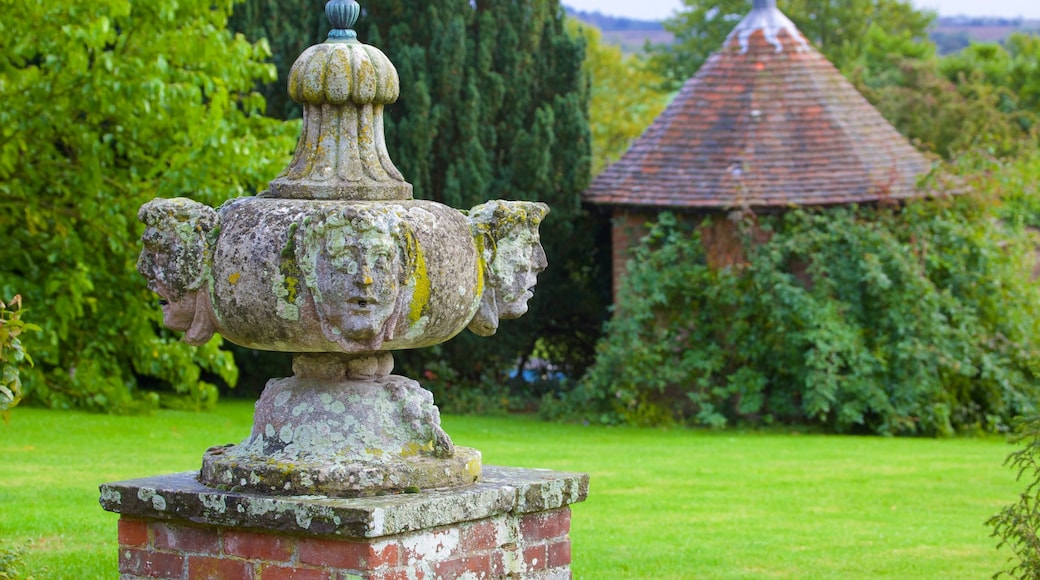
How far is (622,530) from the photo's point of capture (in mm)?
8844

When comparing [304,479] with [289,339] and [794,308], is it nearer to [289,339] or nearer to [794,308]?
[289,339]

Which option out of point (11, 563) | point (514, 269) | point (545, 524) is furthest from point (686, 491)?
point (11, 563)

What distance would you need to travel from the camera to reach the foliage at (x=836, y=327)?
14164 millimetres

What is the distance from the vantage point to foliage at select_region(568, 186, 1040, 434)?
46.5 feet

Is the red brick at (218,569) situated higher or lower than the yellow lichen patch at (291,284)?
lower

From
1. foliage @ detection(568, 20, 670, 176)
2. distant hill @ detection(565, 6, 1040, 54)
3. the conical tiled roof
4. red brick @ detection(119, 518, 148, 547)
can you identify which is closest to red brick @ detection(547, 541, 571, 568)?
red brick @ detection(119, 518, 148, 547)

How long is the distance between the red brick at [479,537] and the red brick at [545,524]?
161mm

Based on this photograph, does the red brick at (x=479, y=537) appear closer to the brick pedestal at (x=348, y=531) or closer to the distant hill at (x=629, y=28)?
the brick pedestal at (x=348, y=531)

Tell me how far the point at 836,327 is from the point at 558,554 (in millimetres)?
9282

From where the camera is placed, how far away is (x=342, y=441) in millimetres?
4957

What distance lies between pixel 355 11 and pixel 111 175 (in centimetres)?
884

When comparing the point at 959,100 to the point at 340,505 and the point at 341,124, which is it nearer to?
the point at 341,124

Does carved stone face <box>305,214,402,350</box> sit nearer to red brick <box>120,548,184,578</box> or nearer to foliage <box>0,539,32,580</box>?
red brick <box>120,548,184,578</box>

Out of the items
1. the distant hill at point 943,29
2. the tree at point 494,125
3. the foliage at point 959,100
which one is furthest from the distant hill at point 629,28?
the tree at point 494,125
